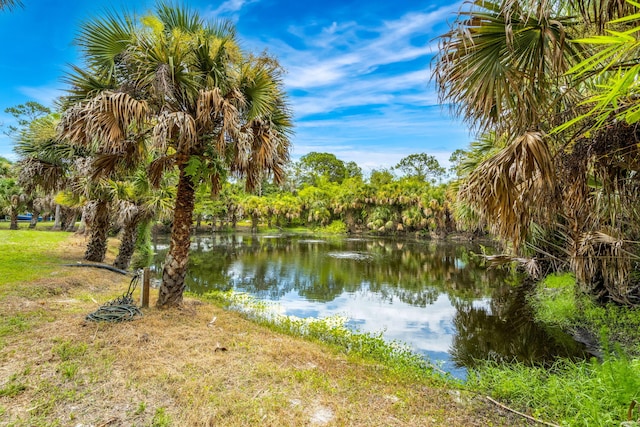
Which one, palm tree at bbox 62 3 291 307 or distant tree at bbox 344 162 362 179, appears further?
distant tree at bbox 344 162 362 179

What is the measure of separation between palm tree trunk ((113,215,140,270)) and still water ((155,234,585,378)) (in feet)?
7.17

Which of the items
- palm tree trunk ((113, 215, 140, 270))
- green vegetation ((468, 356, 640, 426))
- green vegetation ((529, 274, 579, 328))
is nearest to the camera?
green vegetation ((468, 356, 640, 426))

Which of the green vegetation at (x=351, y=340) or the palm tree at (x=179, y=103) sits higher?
the palm tree at (x=179, y=103)

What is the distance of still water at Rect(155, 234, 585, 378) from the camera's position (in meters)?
6.22

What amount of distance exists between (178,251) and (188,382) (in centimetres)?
301

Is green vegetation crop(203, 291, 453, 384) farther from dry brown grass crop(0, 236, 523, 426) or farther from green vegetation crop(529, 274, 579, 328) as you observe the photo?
green vegetation crop(529, 274, 579, 328)

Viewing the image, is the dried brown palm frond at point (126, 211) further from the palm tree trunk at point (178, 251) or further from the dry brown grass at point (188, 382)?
the palm tree trunk at point (178, 251)

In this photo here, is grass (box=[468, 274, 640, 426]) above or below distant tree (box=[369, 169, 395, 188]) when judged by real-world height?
below

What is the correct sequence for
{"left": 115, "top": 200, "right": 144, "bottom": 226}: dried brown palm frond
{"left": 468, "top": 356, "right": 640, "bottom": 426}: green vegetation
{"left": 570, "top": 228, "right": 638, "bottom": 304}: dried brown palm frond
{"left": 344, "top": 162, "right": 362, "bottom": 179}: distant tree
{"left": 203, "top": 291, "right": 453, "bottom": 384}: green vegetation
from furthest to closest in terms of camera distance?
1. {"left": 344, "top": 162, "right": 362, "bottom": 179}: distant tree
2. {"left": 115, "top": 200, "right": 144, "bottom": 226}: dried brown palm frond
3. {"left": 570, "top": 228, "right": 638, "bottom": 304}: dried brown palm frond
4. {"left": 203, "top": 291, "right": 453, "bottom": 384}: green vegetation
5. {"left": 468, "top": 356, "right": 640, "bottom": 426}: green vegetation

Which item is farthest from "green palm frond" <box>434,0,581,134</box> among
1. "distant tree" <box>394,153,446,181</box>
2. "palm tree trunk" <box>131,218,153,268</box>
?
"distant tree" <box>394,153,446,181</box>

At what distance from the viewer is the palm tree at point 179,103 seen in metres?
4.89

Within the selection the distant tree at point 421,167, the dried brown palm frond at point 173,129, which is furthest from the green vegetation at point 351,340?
the distant tree at point 421,167

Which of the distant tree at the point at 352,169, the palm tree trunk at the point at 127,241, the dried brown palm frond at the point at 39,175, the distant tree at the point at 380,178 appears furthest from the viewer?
the distant tree at the point at 352,169

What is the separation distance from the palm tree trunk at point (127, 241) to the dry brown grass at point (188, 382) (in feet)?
15.7
